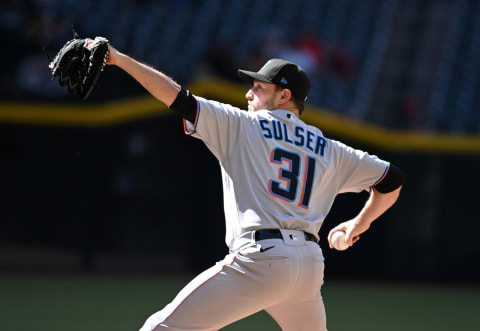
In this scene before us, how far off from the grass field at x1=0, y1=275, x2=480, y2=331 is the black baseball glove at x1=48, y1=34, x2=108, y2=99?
300 centimetres

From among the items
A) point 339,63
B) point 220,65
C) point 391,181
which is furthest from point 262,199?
point 339,63

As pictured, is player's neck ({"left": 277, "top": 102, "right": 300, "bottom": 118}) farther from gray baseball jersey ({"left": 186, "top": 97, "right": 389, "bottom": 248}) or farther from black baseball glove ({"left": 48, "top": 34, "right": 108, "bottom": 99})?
black baseball glove ({"left": 48, "top": 34, "right": 108, "bottom": 99})

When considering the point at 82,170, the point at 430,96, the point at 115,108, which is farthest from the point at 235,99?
the point at 430,96

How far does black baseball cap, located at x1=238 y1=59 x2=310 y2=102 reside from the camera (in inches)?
140

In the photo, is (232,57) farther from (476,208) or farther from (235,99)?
(476,208)

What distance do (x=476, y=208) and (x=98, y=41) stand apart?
7027 mm

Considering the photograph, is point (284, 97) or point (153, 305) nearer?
point (284, 97)

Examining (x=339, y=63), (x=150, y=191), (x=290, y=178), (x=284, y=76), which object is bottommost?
(x=150, y=191)

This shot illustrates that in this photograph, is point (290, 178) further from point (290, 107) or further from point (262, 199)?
point (290, 107)

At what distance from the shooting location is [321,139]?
11.7ft

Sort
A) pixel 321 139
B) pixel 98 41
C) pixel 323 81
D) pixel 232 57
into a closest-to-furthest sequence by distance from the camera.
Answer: pixel 98 41
pixel 321 139
pixel 232 57
pixel 323 81

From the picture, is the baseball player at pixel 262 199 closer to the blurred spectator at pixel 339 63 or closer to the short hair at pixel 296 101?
the short hair at pixel 296 101

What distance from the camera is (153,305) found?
711 cm

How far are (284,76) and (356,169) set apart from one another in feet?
1.91
